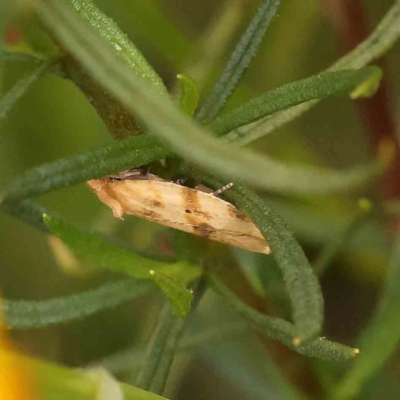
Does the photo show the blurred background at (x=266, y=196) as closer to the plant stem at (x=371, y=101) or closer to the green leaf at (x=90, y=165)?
the plant stem at (x=371, y=101)

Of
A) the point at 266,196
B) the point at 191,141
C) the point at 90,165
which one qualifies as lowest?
the point at 266,196

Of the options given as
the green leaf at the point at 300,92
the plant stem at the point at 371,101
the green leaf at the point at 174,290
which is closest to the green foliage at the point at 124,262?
the green leaf at the point at 174,290

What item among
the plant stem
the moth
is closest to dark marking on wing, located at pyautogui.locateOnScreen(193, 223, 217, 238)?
the moth

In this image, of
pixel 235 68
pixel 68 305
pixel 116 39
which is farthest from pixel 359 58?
pixel 68 305

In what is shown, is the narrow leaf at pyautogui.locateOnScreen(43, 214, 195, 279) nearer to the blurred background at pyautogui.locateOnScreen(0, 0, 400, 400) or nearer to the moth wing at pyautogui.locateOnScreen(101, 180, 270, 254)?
the moth wing at pyautogui.locateOnScreen(101, 180, 270, 254)

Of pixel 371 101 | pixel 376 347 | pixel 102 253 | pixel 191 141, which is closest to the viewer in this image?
pixel 191 141

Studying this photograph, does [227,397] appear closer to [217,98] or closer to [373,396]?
[373,396]

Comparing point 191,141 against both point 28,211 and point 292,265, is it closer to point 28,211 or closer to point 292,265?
point 292,265
